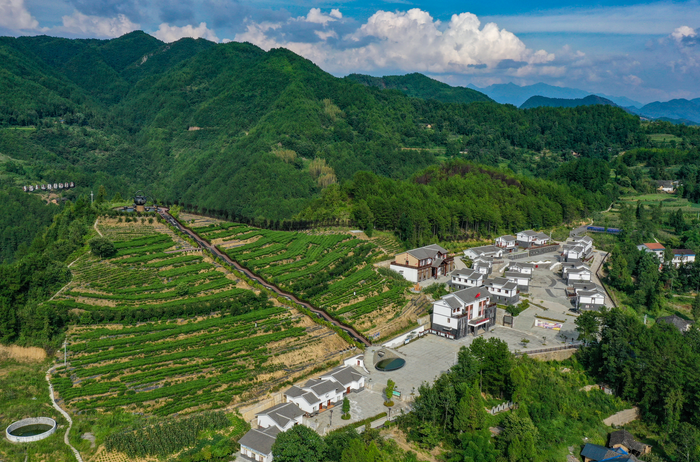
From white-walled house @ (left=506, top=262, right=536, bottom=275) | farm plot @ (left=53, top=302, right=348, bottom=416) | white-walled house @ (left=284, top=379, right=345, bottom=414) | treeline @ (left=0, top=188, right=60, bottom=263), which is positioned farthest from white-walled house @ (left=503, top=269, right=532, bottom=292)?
treeline @ (left=0, top=188, right=60, bottom=263)

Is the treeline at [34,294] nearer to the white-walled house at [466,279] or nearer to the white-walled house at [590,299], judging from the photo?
the white-walled house at [466,279]

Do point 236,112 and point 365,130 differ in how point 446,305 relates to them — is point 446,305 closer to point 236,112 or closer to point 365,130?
point 365,130

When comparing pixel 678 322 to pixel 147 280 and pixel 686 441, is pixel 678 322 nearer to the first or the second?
pixel 686 441

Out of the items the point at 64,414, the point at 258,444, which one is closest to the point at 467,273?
the point at 258,444

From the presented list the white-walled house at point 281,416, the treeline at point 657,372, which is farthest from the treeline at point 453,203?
the white-walled house at point 281,416

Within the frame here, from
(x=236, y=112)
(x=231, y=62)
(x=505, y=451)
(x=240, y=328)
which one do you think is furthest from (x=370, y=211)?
(x=231, y=62)
